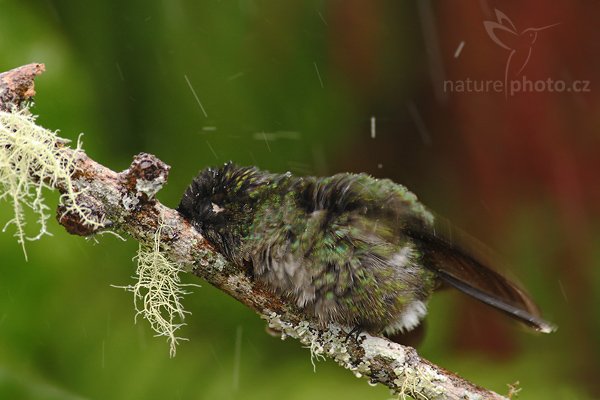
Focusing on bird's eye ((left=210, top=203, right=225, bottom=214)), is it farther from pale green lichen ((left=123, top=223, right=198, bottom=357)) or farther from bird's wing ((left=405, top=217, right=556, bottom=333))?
bird's wing ((left=405, top=217, right=556, bottom=333))

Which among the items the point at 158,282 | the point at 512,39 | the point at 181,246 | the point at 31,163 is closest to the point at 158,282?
the point at 158,282

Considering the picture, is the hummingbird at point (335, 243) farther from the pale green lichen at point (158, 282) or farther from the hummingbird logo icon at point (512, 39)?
the hummingbird logo icon at point (512, 39)

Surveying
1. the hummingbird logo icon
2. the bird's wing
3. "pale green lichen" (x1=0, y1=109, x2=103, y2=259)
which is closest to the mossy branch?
"pale green lichen" (x1=0, y1=109, x2=103, y2=259)

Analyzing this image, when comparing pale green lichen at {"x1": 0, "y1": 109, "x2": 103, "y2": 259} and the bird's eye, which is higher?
pale green lichen at {"x1": 0, "y1": 109, "x2": 103, "y2": 259}

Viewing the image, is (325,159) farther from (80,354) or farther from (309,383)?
(80,354)

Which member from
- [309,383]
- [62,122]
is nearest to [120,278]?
[62,122]

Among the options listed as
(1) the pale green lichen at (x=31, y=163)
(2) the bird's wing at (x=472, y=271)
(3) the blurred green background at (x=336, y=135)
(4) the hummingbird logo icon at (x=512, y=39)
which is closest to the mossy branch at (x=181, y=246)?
(1) the pale green lichen at (x=31, y=163)
